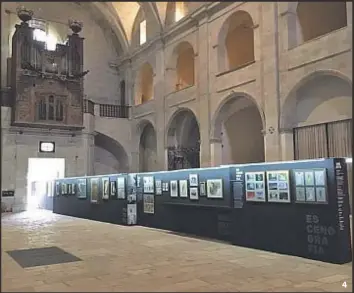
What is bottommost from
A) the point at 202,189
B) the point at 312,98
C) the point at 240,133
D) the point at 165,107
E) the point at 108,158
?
the point at 202,189

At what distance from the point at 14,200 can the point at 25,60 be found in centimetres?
738

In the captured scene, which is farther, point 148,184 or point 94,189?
point 94,189

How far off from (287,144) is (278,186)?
6415mm

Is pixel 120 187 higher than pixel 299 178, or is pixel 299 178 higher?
pixel 299 178

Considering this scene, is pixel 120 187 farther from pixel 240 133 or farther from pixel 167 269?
pixel 240 133

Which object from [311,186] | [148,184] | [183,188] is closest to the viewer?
[311,186]

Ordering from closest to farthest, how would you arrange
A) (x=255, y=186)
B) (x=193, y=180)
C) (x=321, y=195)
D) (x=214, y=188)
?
(x=321, y=195) → (x=255, y=186) → (x=214, y=188) → (x=193, y=180)

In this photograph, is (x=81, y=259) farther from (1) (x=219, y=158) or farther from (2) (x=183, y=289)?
(1) (x=219, y=158)

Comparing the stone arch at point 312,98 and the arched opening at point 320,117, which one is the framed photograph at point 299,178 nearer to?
the arched opening at point 320,117

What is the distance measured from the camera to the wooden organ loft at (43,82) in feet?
69.7

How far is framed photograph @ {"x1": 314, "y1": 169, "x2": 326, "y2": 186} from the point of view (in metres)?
7.54

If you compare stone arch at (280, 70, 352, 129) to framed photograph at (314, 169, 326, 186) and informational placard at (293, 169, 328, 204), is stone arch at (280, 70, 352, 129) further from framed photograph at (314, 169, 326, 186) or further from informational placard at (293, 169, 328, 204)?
framed photograph at (314, 169, 326, 186)

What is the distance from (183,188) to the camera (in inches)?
449

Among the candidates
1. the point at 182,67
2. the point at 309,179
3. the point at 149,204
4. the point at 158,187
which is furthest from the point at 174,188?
the point at 182,67
